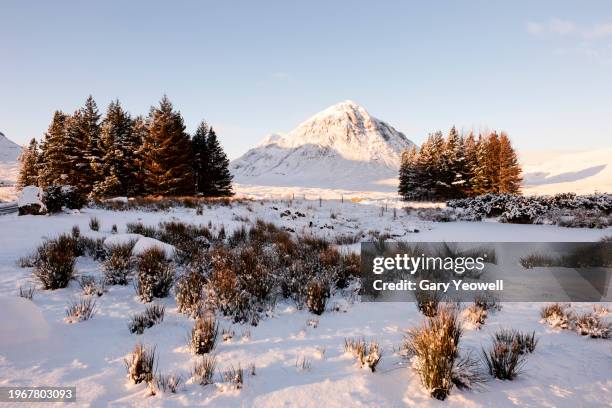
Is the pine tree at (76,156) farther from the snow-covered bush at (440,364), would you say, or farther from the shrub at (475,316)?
the snow-covered bush at (440,364)

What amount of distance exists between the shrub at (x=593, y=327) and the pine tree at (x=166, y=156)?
28.5 meters

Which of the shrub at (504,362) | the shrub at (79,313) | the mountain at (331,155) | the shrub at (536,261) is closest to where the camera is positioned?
the shrub at (504,362)

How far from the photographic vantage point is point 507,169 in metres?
39.9

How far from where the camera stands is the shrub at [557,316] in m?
4.40

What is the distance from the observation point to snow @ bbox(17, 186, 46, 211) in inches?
492

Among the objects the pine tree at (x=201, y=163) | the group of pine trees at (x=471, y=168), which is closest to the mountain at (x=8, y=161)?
the pine tree at (x=201, y=163)

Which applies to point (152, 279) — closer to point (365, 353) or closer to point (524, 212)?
point (365, 353)

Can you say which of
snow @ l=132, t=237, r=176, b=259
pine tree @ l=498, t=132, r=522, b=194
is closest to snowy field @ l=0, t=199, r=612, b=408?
snow @ l=132, t=237, r=176, b=259

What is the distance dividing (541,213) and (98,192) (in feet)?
104

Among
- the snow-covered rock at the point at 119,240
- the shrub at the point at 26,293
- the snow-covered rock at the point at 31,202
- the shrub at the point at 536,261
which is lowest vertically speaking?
the shrub at the point at 26,293

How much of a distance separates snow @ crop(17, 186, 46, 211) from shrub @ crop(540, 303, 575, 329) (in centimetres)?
1513

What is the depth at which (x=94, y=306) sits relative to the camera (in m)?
→ 4.82

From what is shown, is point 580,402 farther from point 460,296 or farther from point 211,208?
point 211,208

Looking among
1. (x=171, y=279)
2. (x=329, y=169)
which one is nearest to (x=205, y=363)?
(x=171, y=279)
